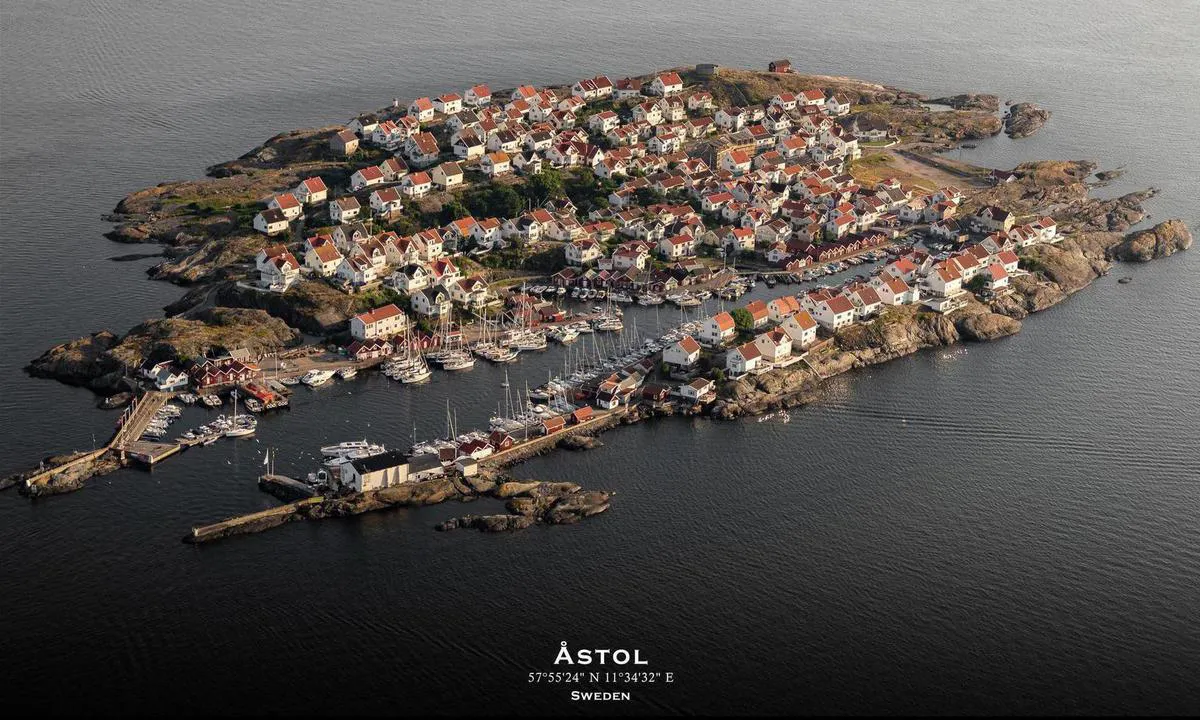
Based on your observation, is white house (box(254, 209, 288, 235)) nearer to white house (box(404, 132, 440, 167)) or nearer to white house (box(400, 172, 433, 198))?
white house (box(400, 172, 433, 198))

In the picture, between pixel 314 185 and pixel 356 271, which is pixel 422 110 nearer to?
pixel 314 185

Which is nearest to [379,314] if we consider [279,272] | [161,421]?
[279,272]

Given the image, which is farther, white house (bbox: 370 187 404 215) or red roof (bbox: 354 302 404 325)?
white house (bbox: 370 187 404 215)

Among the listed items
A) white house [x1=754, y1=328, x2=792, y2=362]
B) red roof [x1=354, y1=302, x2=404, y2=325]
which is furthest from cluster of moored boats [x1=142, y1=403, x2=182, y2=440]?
white house [x1=754, y1=328, x2=792, y2=362]

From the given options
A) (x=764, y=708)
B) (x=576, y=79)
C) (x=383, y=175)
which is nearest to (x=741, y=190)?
(x=383, y=175)

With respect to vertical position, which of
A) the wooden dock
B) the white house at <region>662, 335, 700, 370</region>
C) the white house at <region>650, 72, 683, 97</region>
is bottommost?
the wooden dock

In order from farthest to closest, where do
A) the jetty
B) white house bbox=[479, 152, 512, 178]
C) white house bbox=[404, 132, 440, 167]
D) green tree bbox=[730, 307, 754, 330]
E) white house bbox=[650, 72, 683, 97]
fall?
white house bbox=[650, 72, 683, 97] → white house bbox=[404, 132, 440, 167] → white house bbox=[479, 152, 512, 178] → green tree bbox=[730, 307, 754, 330] → the jetty
